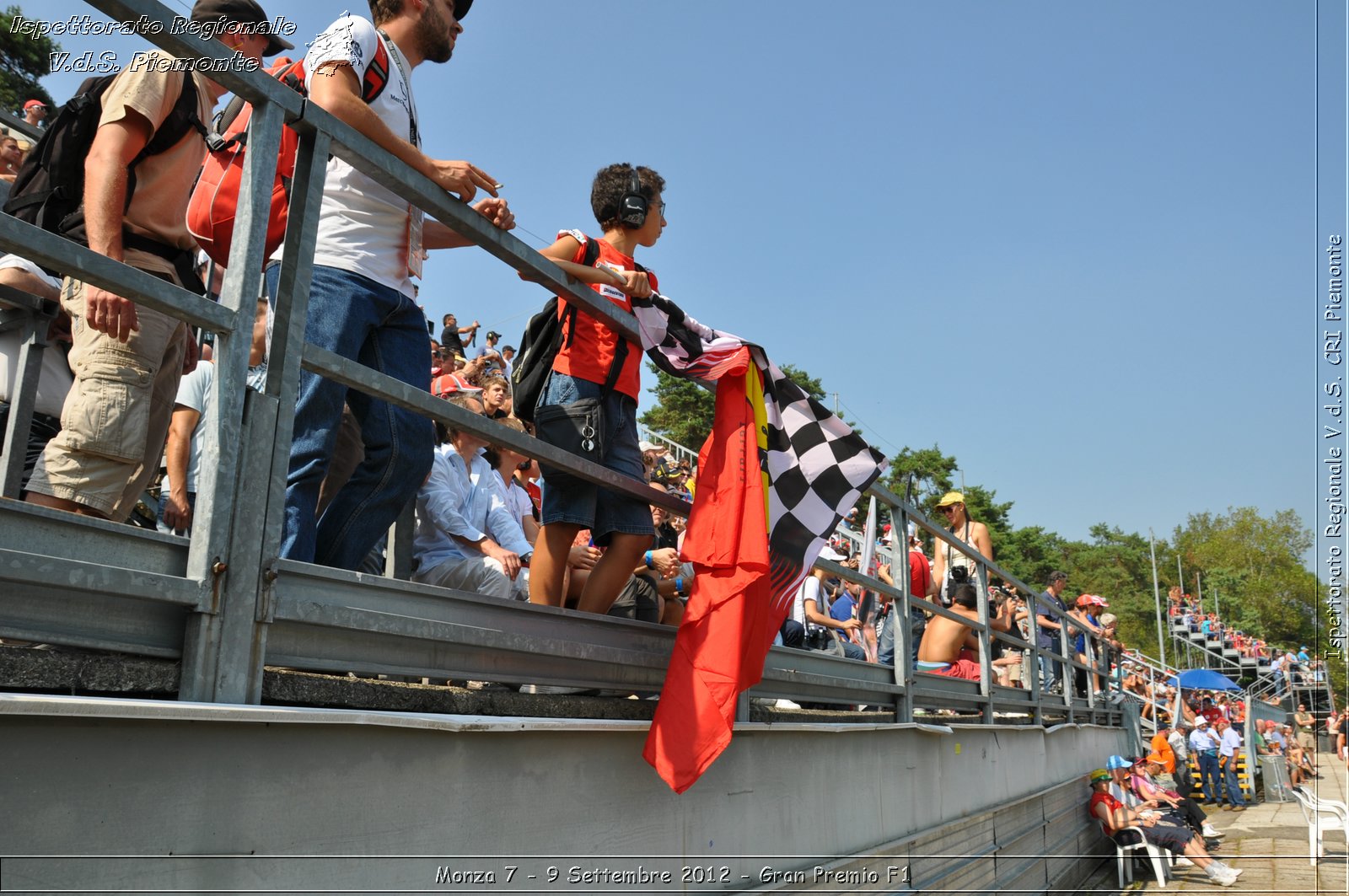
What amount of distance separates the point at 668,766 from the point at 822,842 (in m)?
1.34

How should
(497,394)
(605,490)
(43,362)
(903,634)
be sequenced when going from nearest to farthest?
1. (43,362)
2. (605,490)
3. (903,634)
4. (497,394)

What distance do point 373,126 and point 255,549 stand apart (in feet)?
3.88

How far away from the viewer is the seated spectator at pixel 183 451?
3.08 metres

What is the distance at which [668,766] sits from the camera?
2.91 metres

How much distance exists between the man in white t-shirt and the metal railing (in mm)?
218

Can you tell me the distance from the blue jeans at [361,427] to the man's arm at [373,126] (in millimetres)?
337

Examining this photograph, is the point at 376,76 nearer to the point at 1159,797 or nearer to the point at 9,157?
the point at 9,157

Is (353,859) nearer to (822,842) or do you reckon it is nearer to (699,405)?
(822,842)

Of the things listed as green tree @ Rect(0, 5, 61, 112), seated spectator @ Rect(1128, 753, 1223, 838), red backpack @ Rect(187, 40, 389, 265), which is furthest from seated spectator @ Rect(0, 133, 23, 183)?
green tree @ Rect(0, 5, 61, 112)

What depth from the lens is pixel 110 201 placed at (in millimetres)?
2389

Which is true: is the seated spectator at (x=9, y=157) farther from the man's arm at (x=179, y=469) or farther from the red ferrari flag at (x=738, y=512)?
the red ferrari flag at (x=738, y=512)

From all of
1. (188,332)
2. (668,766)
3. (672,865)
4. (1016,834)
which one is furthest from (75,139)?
→ (1016,834)

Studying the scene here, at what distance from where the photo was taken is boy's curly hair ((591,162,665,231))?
12.8 feet

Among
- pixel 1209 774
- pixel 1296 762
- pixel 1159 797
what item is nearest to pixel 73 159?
pixel 1159 797
